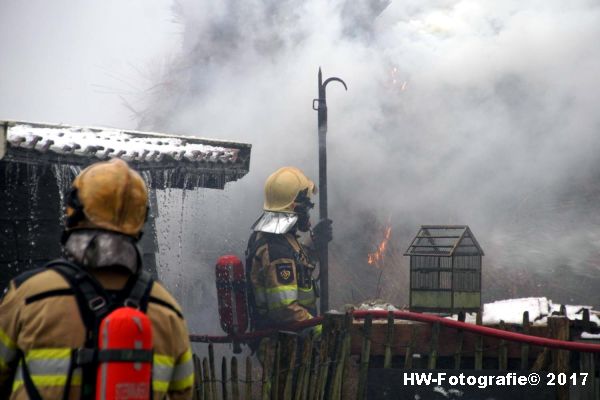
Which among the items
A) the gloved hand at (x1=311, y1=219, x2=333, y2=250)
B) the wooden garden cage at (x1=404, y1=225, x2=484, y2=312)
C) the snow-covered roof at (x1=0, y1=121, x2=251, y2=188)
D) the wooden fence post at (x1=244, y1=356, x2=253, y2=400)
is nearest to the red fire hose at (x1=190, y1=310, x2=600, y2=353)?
the wooden garden cage at (x1=404, y1=225, x2=484, y2=312)

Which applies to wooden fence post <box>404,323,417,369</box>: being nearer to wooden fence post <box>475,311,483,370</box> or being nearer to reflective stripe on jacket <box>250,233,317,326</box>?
wooden fence post <box>475,311,483,370</box>

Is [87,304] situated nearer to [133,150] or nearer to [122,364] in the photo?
[122,364]

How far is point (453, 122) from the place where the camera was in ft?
44.2

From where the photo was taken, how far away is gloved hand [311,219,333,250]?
8.14 metres

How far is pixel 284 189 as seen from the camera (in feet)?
25.9

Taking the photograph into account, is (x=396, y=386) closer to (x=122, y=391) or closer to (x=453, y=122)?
(x=122, y=391)

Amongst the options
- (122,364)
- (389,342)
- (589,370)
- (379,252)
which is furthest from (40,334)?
(379,252)

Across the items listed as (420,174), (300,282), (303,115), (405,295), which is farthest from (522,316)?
(303,115)

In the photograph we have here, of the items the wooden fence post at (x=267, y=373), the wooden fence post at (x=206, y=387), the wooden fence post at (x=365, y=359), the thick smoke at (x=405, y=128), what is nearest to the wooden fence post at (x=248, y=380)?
the wooden fence post at (x=267, y=373)

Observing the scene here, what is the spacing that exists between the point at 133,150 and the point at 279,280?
1.98m

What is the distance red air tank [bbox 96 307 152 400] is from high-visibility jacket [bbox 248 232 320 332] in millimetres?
4321

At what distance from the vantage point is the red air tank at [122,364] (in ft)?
9.37

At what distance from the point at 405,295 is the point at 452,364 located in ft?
18.7

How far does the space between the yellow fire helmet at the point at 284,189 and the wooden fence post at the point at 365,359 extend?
1.63 meters
